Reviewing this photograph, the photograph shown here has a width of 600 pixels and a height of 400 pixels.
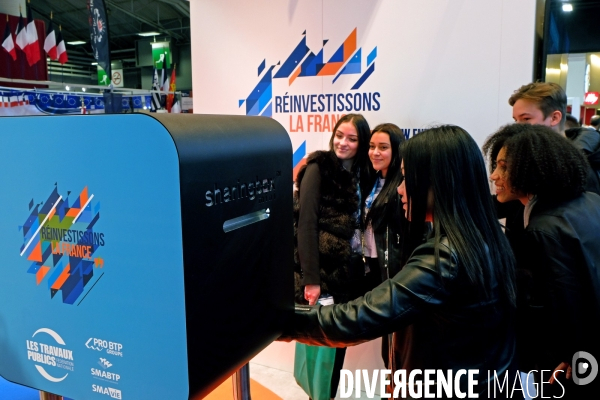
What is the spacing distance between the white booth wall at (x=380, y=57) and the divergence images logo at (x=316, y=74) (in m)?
0.02

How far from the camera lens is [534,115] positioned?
2090 mm

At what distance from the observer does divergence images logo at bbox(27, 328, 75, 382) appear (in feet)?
2.15

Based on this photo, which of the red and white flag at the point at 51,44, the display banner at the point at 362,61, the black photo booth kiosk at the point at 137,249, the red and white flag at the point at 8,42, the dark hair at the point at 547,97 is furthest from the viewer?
the red and white flag at the point at 51,44

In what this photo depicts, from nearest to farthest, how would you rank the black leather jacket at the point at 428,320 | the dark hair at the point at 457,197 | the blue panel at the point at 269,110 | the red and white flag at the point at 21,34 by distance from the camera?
the black leather jacket at the point at 428,320 < the dark hair at the point at 457,197 < the blue panel at the point at 269,110 < the red and white flag at the point at 21,34

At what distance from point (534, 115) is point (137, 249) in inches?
76.2

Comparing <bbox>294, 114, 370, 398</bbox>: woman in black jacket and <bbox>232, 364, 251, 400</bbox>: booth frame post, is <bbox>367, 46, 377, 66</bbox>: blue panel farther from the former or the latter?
<bbox>232, 364, 251, 400</bbox>: booth frame post

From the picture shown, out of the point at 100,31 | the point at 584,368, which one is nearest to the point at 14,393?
the point at 584,368

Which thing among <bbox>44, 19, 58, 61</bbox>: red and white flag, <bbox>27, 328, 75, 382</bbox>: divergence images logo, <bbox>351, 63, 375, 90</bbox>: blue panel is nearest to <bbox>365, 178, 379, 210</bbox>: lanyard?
<bbox>351, 63, 375, 90</bbox>: blue panel

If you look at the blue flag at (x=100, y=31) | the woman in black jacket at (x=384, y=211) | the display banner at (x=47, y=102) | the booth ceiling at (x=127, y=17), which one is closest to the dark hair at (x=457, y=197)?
the woman in black jacket at (x=384, y=211)

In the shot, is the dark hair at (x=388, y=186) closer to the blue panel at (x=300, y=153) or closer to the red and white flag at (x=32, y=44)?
the blue panel at (x=300, y=153)

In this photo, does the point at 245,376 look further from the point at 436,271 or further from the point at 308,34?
the point at 308,34

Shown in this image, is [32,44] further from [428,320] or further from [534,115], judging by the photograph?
[428,320]

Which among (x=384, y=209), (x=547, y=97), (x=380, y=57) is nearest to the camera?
(x=547, y=97)

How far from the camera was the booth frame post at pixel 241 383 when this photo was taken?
0.77 meters
